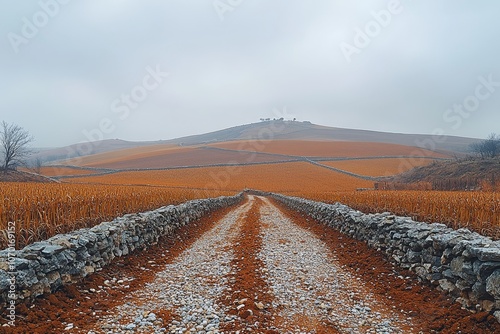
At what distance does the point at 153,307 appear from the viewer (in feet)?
20.9

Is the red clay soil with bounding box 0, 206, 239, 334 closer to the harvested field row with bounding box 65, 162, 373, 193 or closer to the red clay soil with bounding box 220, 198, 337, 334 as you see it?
the red clay soil with bounding box 220, 198, 337, 334

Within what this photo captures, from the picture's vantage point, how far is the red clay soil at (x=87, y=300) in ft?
16.9

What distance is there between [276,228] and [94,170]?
295 feet

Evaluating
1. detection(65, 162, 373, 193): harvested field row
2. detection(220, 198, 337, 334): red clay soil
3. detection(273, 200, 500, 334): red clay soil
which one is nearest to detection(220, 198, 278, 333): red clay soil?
detection(220, 198, 337, 334): red clay soil

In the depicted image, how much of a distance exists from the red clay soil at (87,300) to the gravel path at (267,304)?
0.22 m

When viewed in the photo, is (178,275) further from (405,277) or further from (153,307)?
(405,277)

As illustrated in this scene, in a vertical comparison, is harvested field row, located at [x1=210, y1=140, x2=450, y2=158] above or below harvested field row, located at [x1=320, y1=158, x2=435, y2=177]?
above

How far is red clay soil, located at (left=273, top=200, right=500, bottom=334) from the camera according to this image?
531 cm

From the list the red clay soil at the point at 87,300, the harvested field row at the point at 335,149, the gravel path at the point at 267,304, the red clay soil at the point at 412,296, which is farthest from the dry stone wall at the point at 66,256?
the harvested field row at the point at 335,149

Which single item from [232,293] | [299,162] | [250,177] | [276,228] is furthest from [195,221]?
[299,162]

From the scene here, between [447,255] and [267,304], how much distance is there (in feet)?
13.0

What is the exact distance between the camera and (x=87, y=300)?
251 inches

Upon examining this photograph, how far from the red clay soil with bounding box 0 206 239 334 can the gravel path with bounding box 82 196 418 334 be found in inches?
8.8

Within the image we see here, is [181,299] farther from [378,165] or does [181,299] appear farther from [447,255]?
[378,165]
